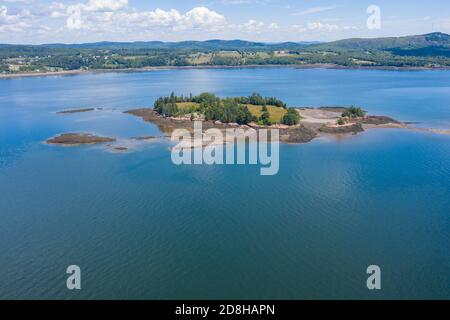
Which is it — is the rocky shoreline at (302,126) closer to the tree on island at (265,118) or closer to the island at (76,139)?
the tree on island at (265,118)

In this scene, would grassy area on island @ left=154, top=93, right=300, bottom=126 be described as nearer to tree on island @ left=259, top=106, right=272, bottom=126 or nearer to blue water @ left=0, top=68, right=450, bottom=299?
tree on island @ left=259, top=106, right=272, bottom=126

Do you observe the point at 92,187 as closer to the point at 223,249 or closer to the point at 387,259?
the point at 223,249

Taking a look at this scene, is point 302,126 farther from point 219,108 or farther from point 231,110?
point 219,108

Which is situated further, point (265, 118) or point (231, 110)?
point (231, 110)

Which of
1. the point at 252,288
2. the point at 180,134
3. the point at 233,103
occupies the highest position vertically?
the point at 233,103

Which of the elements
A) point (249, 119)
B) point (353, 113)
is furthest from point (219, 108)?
point (353, 113)

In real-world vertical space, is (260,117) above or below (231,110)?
below

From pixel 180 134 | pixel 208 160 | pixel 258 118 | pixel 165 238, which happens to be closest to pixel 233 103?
pixel 258 118
